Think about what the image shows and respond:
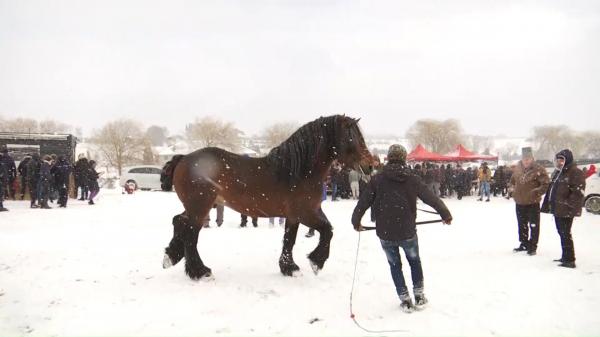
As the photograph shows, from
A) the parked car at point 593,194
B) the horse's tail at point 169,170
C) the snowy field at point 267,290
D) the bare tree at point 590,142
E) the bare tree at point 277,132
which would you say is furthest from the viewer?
the bare tree at point 590,142

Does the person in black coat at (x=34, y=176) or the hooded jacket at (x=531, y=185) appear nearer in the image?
the hooded jacket at (x=531, y=185)

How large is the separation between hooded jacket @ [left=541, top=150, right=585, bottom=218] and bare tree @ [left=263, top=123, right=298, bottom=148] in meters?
56.2

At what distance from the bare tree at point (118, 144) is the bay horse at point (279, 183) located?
53.5 m

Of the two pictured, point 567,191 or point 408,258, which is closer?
point 408,258

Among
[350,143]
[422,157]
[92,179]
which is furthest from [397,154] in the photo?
[422,157]

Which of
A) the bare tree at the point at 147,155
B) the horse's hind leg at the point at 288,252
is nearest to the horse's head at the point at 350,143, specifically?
the horse's hind leg at the point at 288,252

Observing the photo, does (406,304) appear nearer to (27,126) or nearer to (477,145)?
(27,126)

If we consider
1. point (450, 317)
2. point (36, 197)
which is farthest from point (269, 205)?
point (36, 197)

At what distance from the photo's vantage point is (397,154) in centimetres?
420

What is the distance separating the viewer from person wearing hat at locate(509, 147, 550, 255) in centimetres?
671

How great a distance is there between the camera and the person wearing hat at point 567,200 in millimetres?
5883

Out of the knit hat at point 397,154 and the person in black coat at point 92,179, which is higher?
the knit hat at point 397,154

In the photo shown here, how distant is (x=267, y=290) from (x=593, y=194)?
13.5 metres

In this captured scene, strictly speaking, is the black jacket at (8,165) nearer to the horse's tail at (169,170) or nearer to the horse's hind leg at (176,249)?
the horse's tail at (169,170)
